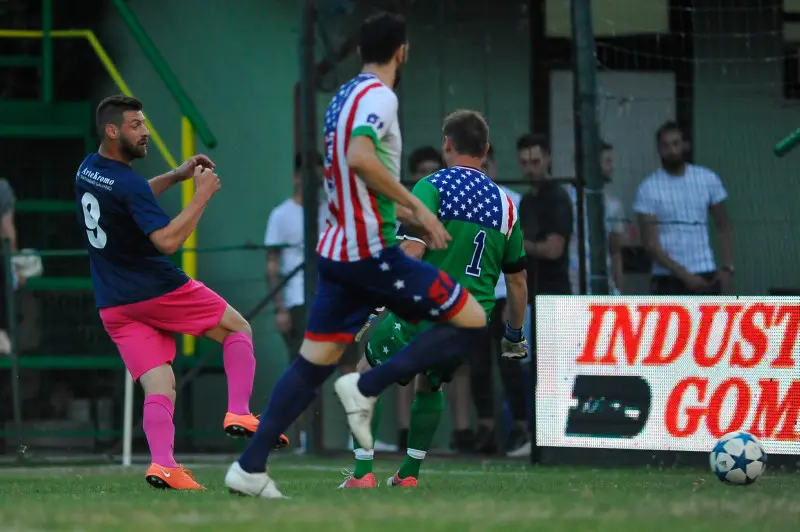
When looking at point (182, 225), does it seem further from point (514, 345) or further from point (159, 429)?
point (514, 345)

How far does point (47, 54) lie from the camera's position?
13914 mm

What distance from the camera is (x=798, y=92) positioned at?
11898mm

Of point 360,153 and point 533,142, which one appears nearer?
point 360,153

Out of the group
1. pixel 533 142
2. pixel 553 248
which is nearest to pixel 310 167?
pixel 533 142

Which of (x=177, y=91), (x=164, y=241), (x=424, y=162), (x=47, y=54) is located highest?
(x=47, y=54)

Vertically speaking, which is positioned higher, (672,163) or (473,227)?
(672,163)

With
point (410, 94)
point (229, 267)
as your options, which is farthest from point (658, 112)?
point (229, 267)

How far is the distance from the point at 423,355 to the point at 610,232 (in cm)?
532

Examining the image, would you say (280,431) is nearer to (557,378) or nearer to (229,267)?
(557,378)

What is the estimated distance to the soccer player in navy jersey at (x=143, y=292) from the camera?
307 inches

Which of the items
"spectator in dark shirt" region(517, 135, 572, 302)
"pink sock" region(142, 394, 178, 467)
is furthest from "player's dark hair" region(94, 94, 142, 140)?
"spectator in dark shirt" region(517, 135, 572, 302)

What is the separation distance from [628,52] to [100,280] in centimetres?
565

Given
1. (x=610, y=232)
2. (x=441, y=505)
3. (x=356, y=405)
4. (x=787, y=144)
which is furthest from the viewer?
(x=610, y=232)

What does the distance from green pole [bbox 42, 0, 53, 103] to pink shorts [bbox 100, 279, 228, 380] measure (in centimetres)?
637
